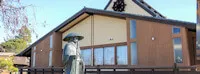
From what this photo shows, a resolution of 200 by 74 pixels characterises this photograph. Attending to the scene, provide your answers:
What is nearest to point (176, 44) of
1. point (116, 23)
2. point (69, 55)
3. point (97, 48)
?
point (116, 23)

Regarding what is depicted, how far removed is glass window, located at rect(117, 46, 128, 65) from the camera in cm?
1294

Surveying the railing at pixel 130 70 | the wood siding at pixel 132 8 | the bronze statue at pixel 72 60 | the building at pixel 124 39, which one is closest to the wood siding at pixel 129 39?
the building at pixel 124 39

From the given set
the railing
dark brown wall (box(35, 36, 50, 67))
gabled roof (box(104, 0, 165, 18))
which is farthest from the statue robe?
dark brown wall (box(35, 36, 50, 67))

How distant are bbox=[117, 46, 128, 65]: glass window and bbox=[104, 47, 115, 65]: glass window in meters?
0.35

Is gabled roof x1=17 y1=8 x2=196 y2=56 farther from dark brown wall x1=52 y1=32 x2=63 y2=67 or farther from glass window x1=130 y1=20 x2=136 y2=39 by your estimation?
dark brown wall x1=52 y1=32 x2=63 y2=67

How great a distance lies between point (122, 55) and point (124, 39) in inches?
31.7

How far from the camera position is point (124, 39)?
523 inches

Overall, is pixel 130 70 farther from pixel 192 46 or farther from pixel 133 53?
pixel 192 46

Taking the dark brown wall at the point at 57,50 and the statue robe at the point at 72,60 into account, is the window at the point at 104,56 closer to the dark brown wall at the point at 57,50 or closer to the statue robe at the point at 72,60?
the dark brown wall at the point at 57,50

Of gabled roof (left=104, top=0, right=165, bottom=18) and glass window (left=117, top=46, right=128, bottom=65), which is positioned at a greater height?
gabled roof (left=104, top=0, right=165, bottom=18)

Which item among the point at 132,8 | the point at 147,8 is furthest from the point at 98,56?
the point at 132,8

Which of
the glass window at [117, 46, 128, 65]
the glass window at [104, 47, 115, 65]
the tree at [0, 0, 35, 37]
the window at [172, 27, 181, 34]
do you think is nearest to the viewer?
the tree at [0, 0, 35, 37]

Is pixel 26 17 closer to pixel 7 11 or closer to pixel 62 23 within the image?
pixel 7 11

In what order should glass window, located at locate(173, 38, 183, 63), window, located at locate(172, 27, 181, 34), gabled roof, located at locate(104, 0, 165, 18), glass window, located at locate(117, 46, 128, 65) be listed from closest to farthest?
glass window, located at locate(173, 38, 183, 63)
window, located at locate(172, 27, 181, 34)
glass window, located at locate(117, 46, 128, 65)
gabled roof, located at locate(104, 0, 165, 18)
